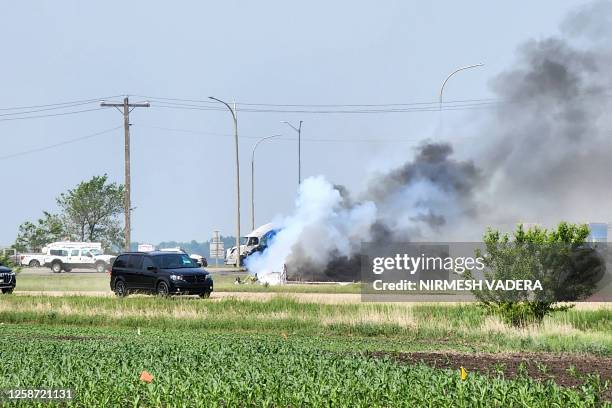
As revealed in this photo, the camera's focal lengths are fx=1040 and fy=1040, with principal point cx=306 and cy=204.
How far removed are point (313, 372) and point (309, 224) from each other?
4265cm

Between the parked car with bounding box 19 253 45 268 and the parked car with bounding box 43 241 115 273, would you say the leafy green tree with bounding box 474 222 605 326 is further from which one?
the parked car with bounding box 19 253 45 268

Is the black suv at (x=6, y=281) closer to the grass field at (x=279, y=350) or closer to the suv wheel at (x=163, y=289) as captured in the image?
the grass field at (x=279, y=350)

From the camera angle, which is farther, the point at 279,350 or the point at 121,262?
the point at 121,262

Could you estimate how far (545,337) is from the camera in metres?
24.8

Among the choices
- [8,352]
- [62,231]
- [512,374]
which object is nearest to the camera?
[512,374]

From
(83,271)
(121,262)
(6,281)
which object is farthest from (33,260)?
(121,262)

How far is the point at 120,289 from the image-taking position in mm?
42406

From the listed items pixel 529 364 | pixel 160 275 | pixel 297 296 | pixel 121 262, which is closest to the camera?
pixel 529 364

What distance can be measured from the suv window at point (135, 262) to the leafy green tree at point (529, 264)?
54.3ft

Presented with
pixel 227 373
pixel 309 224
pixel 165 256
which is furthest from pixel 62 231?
pixel 227 373

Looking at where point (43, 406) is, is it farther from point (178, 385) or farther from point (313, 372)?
point (313, 372)

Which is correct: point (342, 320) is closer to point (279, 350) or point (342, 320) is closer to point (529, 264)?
point (529, 264)

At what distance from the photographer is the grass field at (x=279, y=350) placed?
14.8 m

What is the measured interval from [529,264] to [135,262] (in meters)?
18.3
